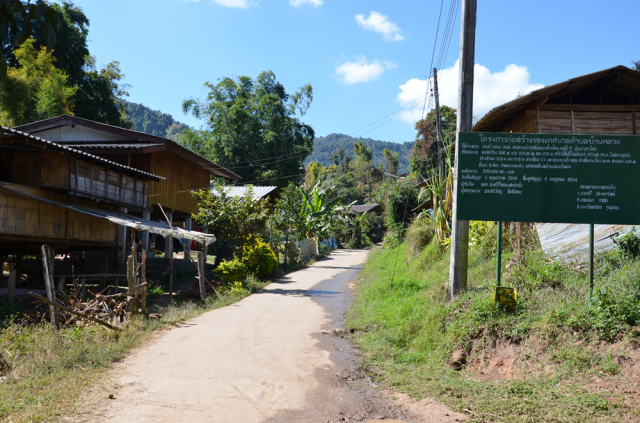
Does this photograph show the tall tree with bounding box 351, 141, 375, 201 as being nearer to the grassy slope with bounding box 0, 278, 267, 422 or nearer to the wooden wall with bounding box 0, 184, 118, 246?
the wooden wall with bounding box 0, 184, 118, 246

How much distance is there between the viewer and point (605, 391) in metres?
5.16

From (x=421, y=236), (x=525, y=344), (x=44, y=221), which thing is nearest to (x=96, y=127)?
(x=44, y=221)

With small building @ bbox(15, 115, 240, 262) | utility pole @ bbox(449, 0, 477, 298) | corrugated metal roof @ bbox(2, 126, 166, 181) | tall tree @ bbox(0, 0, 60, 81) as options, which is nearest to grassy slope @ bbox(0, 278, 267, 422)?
tall tree @ bbox(0, 0, 60, 81)

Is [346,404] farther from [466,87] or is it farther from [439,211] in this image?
[439,211]

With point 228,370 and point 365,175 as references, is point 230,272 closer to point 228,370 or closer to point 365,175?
point 228,370

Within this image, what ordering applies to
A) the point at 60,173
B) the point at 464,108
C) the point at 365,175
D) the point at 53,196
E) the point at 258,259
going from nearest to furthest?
the point at 464,108 < the point at 60,173 < the point at 53,196 < the point at 258,259 < the point at 365,175

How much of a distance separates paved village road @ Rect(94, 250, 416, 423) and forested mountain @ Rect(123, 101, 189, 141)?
98894mm

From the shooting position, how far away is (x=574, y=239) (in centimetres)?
926

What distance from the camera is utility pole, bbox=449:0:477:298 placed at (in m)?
8.72

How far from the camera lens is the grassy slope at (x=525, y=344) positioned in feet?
17.2

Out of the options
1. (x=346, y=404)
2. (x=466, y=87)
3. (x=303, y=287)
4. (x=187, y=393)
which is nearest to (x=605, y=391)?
(x=346, y=404)

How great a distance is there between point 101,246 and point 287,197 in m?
11.7

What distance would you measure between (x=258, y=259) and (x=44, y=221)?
8.44 m

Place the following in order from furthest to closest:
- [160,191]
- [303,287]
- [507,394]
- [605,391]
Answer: [160,191] < [303,287] < [507,394] < [605,391]
